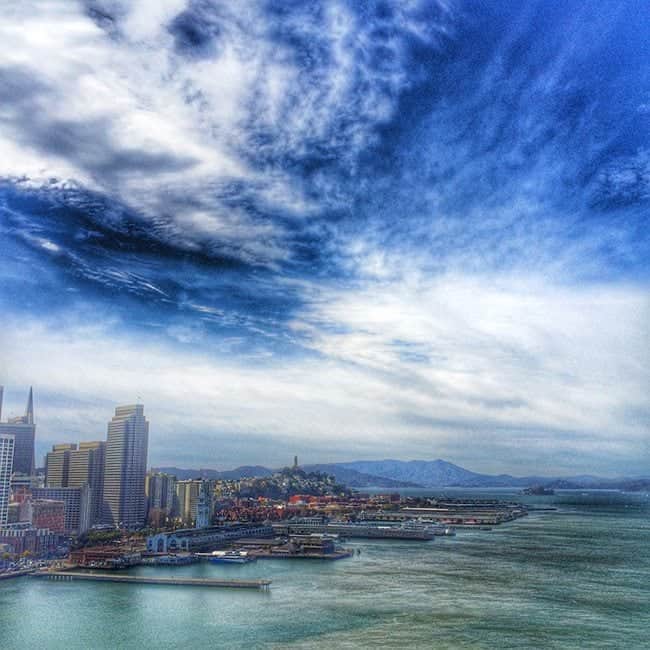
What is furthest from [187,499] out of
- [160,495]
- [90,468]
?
[90,468]

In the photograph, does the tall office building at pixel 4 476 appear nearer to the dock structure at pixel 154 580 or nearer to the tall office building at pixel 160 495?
the dock structure at pixel 154 580

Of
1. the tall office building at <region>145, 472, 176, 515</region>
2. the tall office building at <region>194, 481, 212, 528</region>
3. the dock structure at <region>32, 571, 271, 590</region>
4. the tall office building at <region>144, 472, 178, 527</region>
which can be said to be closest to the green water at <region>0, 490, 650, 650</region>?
the dock structure at <region>32, 571, 271, 590</region>

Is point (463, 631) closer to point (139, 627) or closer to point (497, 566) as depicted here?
point (139, 627)

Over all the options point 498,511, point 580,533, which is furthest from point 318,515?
point 580,533

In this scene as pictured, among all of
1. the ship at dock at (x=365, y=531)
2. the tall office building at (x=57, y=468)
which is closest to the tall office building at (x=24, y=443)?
the tall office building at (x=57, y=468)

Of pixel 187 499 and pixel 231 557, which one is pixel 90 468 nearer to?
pixel 187 499

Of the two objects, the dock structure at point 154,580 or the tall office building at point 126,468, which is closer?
the dock structure at point 154,580
